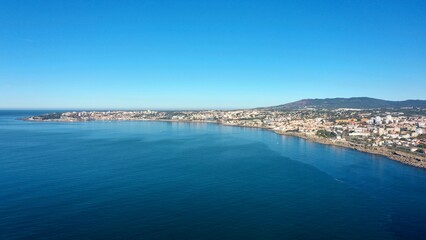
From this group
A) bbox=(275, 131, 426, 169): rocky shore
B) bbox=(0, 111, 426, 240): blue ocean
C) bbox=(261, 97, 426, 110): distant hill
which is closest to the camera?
bbox=(0, 111, 426, 240): blue ocean

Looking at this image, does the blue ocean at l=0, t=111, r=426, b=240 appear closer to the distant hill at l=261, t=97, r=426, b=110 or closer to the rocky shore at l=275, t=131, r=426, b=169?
the rocky shore at l=275, t=131, r=426, b=169

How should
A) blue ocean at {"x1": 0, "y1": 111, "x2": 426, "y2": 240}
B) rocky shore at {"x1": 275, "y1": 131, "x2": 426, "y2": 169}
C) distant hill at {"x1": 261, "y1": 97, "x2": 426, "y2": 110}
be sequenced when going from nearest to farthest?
blue ocean at {"x1": 0, "y1": 111, "x2": 426, "y2": 240} → rocky shore at {"x1": 275, "y1": 131, "x2": 426, "y2": 169} → distant hill at {"x1": 261, "y1": 97, "x2": 426, "y2": 110}

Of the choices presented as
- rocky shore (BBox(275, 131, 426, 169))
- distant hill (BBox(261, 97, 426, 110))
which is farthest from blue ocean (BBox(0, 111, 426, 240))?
distant hill (BBox(261, 97, 426, 110))

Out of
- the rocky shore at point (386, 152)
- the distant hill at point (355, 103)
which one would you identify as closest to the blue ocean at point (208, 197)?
the rocky shore at point (386, 152)

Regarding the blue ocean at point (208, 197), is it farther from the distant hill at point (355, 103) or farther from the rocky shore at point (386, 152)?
the distant hill at point (355, 103)

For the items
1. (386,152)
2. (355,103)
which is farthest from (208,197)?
(355,103)

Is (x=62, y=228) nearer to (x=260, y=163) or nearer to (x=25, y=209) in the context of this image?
(x=25, y=209)

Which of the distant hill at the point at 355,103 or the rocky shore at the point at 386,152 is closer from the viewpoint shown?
the rocky shore at the point at 386,152

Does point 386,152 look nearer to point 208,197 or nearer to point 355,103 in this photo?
point 208,197

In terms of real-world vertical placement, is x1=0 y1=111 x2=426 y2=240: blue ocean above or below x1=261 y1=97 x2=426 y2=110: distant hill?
below
